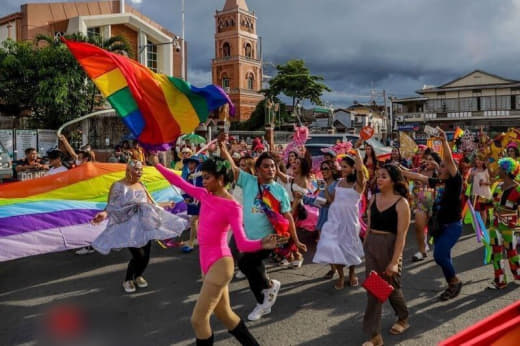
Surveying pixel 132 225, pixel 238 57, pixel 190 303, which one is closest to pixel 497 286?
pixel 190 303

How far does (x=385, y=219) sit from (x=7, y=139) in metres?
19.4

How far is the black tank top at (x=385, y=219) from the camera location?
4.04m

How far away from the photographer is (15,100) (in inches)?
938

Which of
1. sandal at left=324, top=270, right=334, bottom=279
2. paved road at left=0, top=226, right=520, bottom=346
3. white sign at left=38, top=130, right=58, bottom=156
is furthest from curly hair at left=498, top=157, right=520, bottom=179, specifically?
white sign at left=38, top=130, right=58, bottom=156

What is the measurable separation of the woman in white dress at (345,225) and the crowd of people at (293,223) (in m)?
0.01

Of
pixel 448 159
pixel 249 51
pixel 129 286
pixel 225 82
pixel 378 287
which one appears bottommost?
pixel 129 286

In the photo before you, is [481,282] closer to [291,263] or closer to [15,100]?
[291,263]

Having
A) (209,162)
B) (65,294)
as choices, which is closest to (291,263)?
(65,294)

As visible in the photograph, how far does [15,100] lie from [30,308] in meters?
21.9

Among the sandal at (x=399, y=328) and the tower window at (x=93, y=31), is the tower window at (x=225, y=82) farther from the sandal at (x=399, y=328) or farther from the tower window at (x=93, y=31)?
the sandal at (x=399, y=328)

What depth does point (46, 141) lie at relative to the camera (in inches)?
836

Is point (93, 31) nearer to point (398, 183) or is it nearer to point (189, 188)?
point (189, 188)

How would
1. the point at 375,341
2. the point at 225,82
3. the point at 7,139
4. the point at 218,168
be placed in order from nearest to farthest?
the point at 218,168
the point at 375,341
the point at 7,139
the point at 225,82

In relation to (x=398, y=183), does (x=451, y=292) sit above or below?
below
